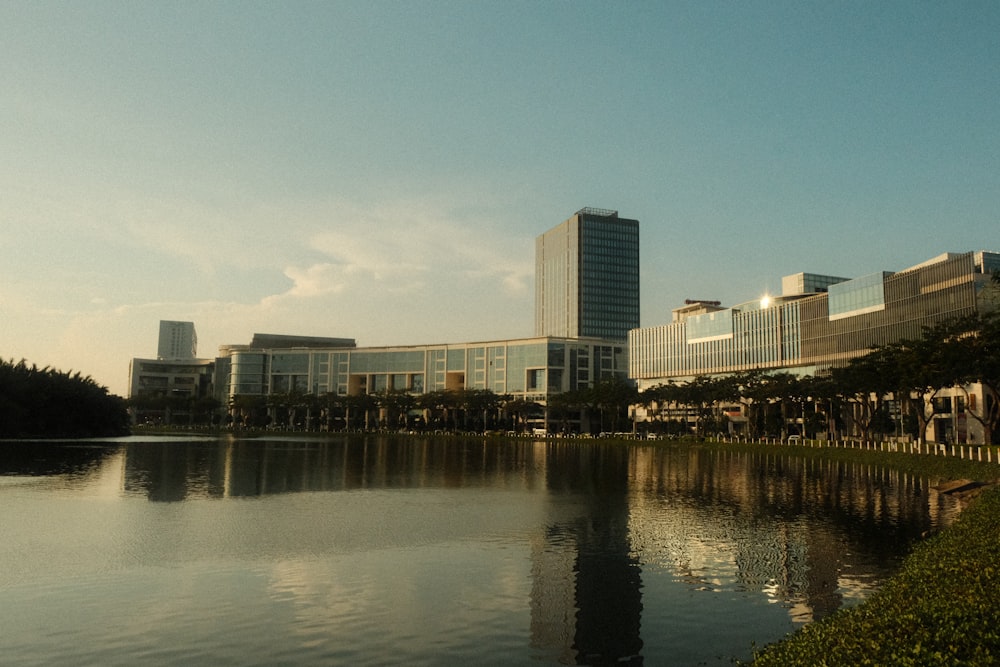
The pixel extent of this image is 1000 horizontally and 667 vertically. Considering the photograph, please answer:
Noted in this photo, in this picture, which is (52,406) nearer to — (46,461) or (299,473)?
(46,461)

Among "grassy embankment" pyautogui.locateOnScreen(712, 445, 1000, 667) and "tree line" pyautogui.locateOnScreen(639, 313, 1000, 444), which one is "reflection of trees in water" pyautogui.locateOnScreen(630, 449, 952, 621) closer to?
"grassy embankment" pyautogui.locateOnScreen(712, 445, 1000, 667)

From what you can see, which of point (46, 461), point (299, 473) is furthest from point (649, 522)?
point (46, 461)

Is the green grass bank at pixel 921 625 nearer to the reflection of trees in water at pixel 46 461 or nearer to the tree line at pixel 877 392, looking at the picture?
the tree line at pixel 877 392

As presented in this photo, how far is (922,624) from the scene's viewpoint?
1383 cm

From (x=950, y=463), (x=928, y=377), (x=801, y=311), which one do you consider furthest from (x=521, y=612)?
(x=801, y=311)

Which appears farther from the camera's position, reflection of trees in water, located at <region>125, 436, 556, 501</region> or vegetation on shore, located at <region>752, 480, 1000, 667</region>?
reflection of trees in water, located at <region>125, 436, 556, 501</region>

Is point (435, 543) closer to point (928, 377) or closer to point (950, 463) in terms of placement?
point (950, 463)

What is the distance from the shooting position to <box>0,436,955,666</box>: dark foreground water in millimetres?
18500

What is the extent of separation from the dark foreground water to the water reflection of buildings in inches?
5.6

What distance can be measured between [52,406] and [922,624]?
151610 mm

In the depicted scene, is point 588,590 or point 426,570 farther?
point 426,570

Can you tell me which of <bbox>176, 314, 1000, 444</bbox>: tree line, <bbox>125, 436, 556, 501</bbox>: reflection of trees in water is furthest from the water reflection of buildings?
<bbox>176, 314, 1000, 444</bbox>: tree line

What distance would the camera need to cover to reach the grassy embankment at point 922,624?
12.5 m

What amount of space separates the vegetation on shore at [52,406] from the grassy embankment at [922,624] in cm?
13639
